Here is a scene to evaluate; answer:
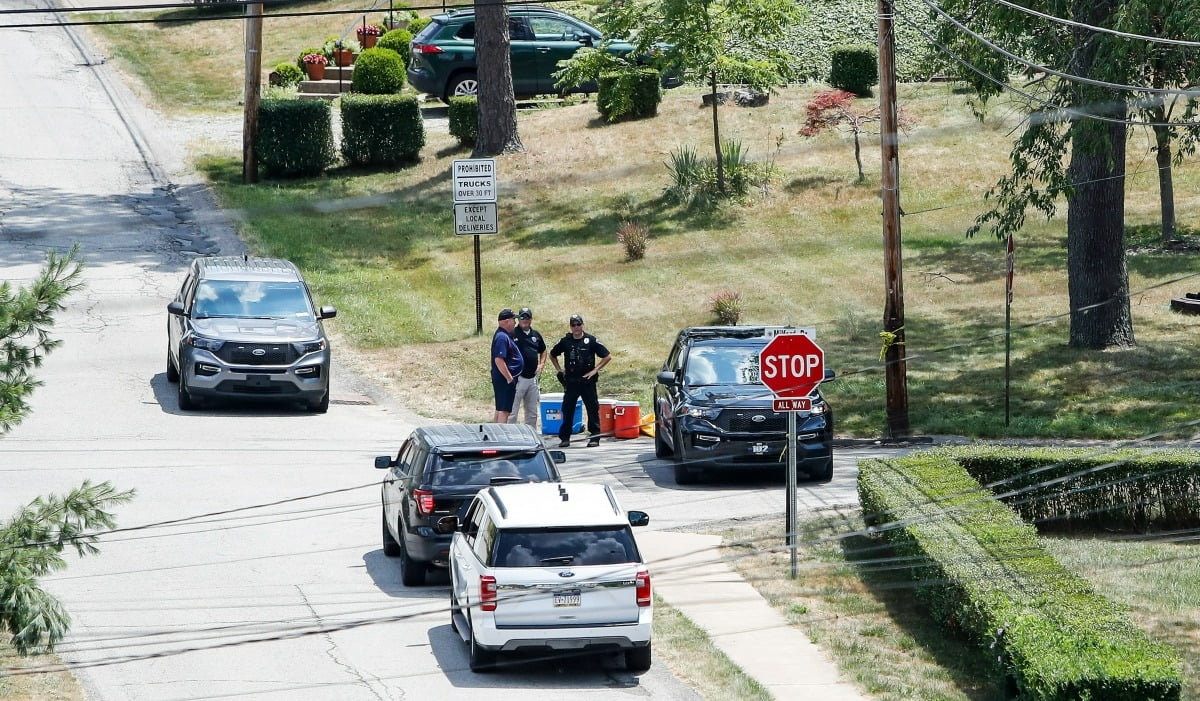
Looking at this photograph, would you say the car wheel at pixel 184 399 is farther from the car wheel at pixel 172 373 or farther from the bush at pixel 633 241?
the bush at pixel 633 241

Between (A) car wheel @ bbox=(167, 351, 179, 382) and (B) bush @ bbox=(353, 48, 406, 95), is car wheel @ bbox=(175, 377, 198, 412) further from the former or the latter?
(B) bush @ bbox=(353, 48, 406, 95)

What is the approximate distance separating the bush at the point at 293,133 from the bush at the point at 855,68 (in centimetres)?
1211

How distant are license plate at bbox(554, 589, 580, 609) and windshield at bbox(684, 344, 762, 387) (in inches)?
300

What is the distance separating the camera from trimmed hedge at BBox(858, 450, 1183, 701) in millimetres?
10484

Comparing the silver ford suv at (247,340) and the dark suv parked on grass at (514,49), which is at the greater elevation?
the dark suv parked on grass at (514,49)

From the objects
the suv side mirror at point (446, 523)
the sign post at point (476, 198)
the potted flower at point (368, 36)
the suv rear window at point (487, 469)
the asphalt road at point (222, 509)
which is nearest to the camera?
the asphalt road at point (222, 509)

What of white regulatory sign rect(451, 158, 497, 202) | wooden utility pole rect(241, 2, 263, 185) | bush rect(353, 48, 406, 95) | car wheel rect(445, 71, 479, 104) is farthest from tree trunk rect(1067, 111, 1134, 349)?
bush rect(353, 48, 406, 95)

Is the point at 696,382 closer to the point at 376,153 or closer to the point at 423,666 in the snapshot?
the point at 423,666

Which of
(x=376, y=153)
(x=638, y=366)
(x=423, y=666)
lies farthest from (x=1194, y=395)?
(x=376, y=153)

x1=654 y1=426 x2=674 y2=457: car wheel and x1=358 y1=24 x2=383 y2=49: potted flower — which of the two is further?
x1=358 y1=24 x2=383 y2=49: potted flower

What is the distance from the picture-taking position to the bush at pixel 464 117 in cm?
3569

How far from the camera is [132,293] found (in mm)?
27938

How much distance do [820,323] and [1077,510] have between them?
10036mm

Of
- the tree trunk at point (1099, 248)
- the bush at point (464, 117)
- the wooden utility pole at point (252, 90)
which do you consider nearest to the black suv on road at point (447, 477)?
the tree trunk at point (1099, 248)
